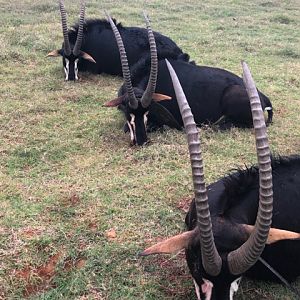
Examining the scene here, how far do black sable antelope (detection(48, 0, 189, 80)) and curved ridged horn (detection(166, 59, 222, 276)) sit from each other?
7.34 metres

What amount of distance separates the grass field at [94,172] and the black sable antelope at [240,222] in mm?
611

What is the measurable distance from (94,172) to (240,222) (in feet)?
9.54

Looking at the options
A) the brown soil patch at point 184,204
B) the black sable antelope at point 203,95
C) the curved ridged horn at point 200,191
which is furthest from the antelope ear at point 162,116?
the curved ridged horn at point 200,191

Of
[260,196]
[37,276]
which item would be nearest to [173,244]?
[260,196]

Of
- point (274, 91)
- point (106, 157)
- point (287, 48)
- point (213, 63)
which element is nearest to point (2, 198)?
point (106, 157)

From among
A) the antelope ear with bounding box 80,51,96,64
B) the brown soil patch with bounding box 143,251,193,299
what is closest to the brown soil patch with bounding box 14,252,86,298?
the brown soil patch with bounding box 143,251,193,299

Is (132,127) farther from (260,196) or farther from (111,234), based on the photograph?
(260,196)

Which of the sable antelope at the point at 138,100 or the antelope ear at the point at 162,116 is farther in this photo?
the antelope ear at the point at 162,116

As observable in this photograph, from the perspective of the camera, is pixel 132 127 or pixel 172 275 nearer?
pixel 172 275

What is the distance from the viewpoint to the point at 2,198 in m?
6.00

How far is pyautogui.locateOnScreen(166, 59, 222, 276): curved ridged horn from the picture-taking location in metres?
3.25

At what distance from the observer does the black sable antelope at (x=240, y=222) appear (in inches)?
129

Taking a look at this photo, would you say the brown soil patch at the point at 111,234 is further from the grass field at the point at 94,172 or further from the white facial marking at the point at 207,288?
the white facial marking at the point at 207,288

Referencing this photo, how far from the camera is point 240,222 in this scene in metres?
4.17
